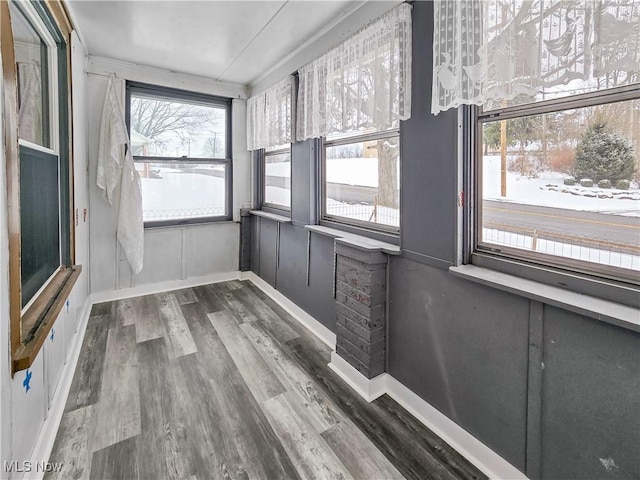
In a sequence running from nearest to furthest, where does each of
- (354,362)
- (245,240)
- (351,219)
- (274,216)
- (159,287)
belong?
(354,362)
(351,219)
(274,216)
(159,287)
(245,240)

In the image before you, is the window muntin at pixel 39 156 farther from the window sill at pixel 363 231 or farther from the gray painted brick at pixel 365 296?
the window sill at pixel 363 231

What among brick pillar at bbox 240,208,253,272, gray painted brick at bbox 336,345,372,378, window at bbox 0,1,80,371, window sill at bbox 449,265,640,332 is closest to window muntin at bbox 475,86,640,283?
window sill at bbox 449,265,640,332

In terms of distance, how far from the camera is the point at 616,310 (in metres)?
1.10

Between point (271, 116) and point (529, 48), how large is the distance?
2578 mm

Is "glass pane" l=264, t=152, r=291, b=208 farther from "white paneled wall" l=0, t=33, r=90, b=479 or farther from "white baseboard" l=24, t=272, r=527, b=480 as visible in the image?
"white paneled wall" l=0, t=33, r=90, b=479

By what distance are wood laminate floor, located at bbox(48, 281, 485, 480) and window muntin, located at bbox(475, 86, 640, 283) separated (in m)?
1.09

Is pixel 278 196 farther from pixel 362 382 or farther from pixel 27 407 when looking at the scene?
pixel 27 407

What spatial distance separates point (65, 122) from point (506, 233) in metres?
2.77

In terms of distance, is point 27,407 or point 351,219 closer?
point 27,407

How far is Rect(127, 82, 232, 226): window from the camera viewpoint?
369 centimetres

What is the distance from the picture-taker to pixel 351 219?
8.57 ft

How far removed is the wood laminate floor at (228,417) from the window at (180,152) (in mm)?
1617

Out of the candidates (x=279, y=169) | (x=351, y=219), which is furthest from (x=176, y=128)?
(x=351, y=219)

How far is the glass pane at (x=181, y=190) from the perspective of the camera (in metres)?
3.81
